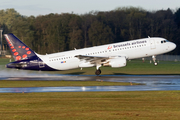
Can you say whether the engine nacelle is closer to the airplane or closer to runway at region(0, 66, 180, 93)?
the airplane

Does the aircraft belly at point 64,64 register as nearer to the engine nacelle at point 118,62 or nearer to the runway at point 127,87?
the runway at point 127,87

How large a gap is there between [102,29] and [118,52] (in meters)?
81.5

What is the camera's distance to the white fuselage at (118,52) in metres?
40.7

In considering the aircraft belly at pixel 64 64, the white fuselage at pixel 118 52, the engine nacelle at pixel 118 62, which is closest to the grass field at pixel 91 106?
the engine nacelle at pixel 118 62

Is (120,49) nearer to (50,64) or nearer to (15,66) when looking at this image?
(50,64)

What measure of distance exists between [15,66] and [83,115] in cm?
2780

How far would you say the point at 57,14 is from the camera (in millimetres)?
145250

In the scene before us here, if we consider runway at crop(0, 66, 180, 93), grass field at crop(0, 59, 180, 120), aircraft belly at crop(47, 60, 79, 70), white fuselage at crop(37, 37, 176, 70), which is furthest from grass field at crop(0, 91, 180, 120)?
aircraft belly at crop(47, 60, 79, 70)

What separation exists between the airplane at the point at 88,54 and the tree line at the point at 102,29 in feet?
251

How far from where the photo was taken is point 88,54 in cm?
4162

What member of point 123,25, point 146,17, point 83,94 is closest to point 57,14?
point 123,25

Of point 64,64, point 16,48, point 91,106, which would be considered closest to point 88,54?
point 64,64

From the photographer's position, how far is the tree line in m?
121

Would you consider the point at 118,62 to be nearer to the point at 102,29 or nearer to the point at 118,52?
the point at 118,52
